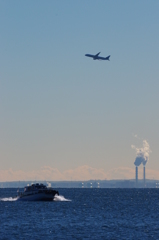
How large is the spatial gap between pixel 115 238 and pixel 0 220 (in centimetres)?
4051

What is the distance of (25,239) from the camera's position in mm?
99250

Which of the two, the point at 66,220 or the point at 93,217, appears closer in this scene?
the point at 66,220

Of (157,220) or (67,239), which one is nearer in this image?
(67,239)

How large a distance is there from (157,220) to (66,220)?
21.4 metres

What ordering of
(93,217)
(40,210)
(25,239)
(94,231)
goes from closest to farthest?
(25,239) → (94,231) → (93,217) → (40,210)

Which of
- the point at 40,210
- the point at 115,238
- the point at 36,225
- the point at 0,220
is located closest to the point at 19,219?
the point at 0,220

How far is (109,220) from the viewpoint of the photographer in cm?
13600

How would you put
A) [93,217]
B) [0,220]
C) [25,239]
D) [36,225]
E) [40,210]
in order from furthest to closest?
[40,210] < [93,217] < [0,220] < [36,225] < [25,239]

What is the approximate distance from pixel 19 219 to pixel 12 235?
107 ft

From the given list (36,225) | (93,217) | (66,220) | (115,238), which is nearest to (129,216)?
(93,217)

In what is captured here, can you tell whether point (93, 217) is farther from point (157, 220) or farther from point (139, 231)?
point (139, 231)

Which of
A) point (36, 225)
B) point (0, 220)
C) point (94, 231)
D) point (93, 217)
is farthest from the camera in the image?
point (93, 217)

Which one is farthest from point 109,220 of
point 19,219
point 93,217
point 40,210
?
point 40,210

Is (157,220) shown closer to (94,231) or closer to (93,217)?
(93,217)
